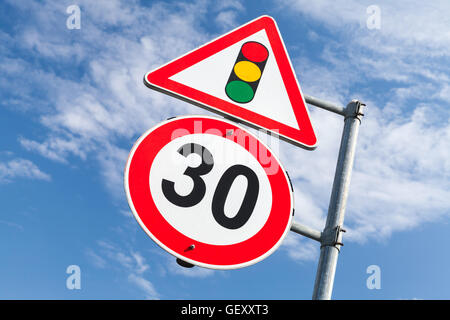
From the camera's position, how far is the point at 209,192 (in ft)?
6.79

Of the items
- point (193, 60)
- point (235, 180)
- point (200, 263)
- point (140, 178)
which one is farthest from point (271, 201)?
point (193, 60)

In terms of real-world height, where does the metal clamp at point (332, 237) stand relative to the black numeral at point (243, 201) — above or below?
below

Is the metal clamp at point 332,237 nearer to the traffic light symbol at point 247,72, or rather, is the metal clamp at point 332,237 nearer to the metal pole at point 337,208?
the metal pole at point 337,208

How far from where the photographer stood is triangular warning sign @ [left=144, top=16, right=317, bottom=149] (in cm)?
248

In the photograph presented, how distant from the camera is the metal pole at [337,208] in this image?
2.07 m

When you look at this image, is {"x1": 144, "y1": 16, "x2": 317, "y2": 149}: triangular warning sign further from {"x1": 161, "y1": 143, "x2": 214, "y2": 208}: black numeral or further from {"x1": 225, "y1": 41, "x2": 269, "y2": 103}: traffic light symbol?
{"x1": 161, "y1": 143, "x2": 214, "y2": 208}: black numeral

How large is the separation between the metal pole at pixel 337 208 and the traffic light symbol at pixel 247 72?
0.58 m

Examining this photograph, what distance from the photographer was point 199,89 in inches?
98.7

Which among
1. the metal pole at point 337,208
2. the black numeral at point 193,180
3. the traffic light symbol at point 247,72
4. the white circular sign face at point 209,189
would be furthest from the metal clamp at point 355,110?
the black numeral at point 193,180

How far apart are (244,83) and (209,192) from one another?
83 centimetres

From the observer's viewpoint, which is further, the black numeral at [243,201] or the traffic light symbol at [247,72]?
the traffic light symbol at [247,72]

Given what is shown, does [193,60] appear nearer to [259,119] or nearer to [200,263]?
[259,119]

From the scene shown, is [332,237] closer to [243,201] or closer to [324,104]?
[243,201]
